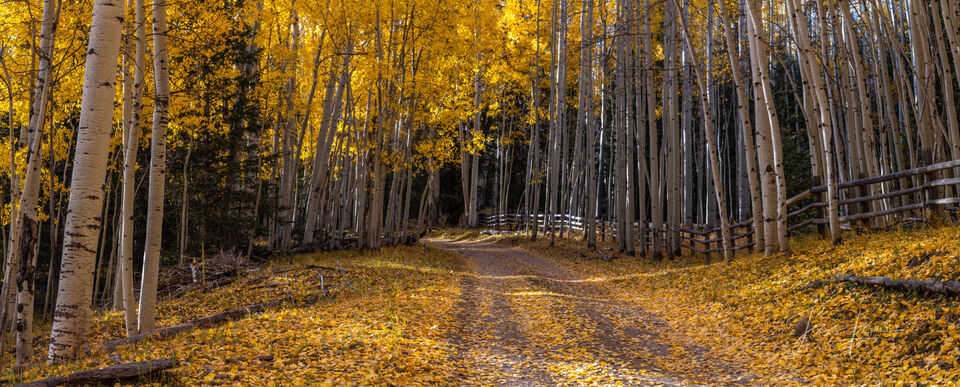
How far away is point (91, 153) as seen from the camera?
16.1ft

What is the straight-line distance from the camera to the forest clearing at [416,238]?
5.07m

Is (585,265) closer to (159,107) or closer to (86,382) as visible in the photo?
(159,107)

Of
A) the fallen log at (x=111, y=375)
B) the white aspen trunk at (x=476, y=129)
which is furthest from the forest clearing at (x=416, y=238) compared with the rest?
the white aspen trunk at (x=476, y=129)

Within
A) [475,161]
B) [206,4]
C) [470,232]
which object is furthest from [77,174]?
[470,232]

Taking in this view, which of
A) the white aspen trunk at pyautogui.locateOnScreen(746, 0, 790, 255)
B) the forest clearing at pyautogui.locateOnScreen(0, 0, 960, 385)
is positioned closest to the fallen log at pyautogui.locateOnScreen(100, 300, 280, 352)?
the forest clearing at pyautogui.locateOnScreen(0, 0, 960, 385)

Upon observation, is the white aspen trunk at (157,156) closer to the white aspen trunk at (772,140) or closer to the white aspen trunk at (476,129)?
the white aspen trunk at (772,140)

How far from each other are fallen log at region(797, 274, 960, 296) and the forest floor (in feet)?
0.27

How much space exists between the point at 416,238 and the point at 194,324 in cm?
1257

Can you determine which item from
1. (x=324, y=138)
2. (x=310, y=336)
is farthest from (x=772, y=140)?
(x=324, y=138)

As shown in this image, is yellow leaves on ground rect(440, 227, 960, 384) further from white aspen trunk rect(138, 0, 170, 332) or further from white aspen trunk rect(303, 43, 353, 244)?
white aspen trunk rect(303, 43, 353, 244)

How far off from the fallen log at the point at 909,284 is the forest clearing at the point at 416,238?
2 cm

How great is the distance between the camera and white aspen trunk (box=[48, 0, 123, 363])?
4887 mm

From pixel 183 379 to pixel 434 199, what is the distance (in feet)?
89.9

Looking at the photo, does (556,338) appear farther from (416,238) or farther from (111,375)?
(416,238)
